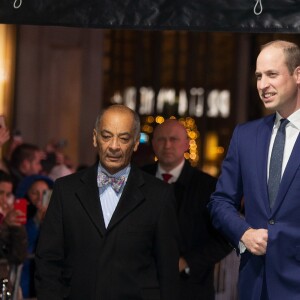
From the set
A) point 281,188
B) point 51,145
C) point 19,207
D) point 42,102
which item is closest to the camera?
point 281,188

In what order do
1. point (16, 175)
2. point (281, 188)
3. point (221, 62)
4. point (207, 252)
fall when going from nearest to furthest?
point (281, 188) → point (207, 252) → point (16, 175) → point (221, 62)

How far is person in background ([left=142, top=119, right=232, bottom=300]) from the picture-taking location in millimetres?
8281

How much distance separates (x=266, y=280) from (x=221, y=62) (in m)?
25.8

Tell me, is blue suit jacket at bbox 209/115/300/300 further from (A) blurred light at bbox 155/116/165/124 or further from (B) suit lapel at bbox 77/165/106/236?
(A) blurred light at bbox 155/116/165/124

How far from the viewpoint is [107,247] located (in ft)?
20.8

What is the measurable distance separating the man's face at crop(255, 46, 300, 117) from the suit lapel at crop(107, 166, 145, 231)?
872 millimetres

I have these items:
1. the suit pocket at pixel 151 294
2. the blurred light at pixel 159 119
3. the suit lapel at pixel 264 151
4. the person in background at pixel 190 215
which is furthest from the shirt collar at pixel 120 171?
the blurred light at pixel 159 119

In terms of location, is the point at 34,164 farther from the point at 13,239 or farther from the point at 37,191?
the point at 13,239

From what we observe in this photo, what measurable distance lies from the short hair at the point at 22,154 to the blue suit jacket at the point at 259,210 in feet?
22.1

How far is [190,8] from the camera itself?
23.5ft

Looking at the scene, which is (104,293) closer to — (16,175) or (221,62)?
(16,175)

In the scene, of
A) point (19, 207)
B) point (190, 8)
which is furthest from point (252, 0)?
point (19, 207)

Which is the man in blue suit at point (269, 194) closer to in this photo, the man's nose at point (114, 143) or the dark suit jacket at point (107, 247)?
the dark suit jacket at point (107, 247)

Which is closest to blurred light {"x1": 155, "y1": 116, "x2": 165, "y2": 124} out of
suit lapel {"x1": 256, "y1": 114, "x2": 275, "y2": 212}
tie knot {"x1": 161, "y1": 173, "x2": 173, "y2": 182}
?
tie knot {"x1": 161, "y1": 173, "x2": 173, "y2": 182}
